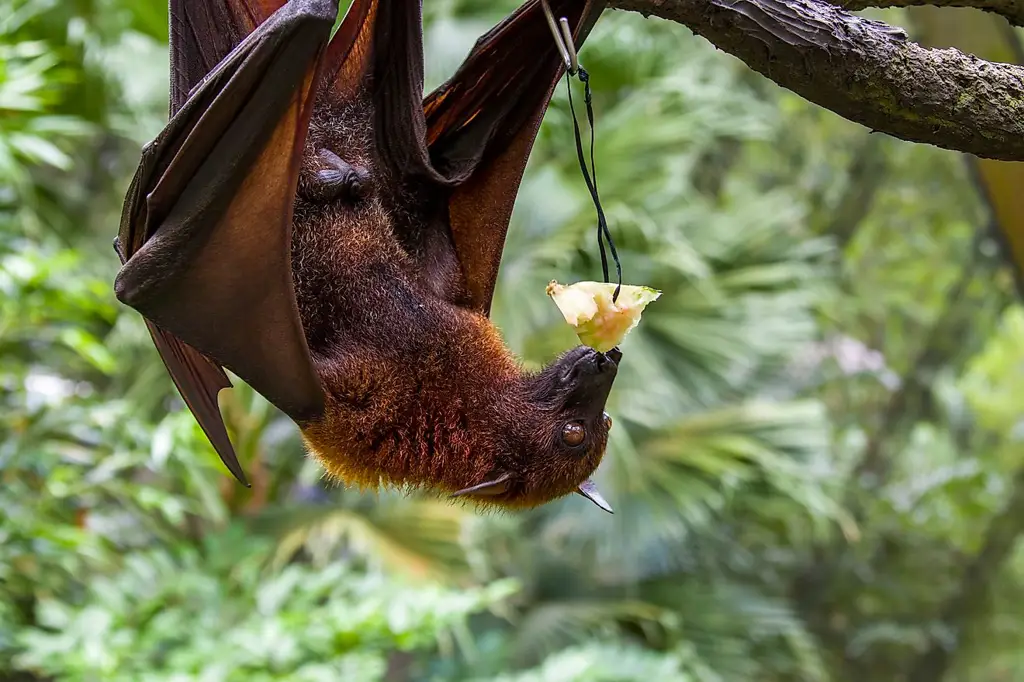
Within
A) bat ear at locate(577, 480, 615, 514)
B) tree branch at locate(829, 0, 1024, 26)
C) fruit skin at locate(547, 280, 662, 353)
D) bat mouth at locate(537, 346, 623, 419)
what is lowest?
bat ear at locate(577, 480, 615, 514)

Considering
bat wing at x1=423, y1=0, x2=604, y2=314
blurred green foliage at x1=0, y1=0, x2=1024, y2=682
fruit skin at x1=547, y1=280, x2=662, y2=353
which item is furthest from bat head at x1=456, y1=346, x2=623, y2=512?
blurred green foliage at x1=0, y1=0, x2=1024, y2=682

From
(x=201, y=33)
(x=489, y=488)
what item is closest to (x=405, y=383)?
(x=489, y=488)

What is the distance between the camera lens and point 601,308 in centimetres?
123

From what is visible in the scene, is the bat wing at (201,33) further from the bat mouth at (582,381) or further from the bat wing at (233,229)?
the bat mouth at (582,381)

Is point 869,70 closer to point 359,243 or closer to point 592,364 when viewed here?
point 592,364

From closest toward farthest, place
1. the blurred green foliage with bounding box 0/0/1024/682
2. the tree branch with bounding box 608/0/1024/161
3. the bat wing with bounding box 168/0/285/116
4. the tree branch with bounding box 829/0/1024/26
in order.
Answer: the tree branch with bounding box 608/0/1024/161 < the tree branch with bounding box 829/0/1024/26 < the bat wing with bounding box 168/0/285/116 < the blurred green foliage with bounding box 0/0/1024/682

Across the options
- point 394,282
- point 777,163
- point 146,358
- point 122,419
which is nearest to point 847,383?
point 777,163

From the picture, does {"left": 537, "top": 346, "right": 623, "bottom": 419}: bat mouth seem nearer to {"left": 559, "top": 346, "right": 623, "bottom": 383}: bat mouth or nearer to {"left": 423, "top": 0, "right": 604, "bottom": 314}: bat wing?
{"left": 559, "top": 346, "right": 623, "bottom": 383}: bat mouth

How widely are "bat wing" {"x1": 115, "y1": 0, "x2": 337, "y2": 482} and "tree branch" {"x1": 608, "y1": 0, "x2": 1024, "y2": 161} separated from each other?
0.50 m

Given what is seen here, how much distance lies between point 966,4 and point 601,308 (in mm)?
608

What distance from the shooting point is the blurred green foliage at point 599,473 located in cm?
260

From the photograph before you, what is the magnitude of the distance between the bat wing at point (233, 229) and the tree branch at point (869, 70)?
1.65ft

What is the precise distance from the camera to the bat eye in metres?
1.40

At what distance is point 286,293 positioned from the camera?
128cm
